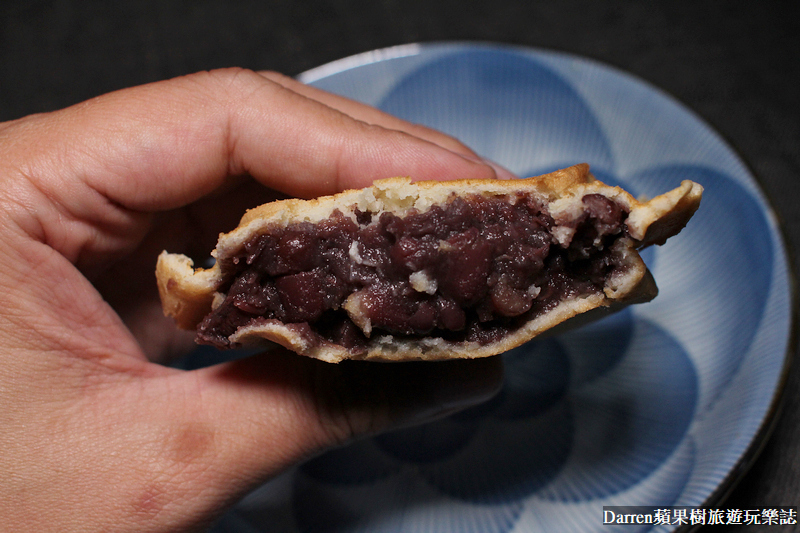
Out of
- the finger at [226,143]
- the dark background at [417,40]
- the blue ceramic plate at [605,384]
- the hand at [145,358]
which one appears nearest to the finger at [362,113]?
the hand at [145,358]

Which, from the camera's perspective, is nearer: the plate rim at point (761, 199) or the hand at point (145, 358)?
the hand at point (145, 358)

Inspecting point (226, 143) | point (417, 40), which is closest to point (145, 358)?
point (226, 143)

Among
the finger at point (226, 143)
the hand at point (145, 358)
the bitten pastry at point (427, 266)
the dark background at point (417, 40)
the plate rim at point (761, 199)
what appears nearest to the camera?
Result: the bitten pastry at point (427, 266)

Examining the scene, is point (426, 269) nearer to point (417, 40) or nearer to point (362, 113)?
point (362, 113)

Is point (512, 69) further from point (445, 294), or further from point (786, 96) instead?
point (445, 294)

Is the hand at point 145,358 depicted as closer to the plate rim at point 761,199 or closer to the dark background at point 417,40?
the plate rim at point 761,199

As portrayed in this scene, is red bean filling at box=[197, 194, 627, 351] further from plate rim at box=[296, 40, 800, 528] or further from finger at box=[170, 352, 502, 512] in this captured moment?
plate rim at box=[296, 40, 800, 528]

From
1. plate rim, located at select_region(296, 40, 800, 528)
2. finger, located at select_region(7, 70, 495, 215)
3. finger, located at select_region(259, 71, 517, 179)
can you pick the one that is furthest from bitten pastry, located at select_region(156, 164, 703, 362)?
plate rim, located at select_region(296, 40, 800, 528)
